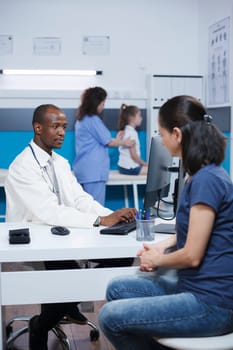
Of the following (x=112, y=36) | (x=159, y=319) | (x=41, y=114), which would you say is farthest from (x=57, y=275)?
(x=112, y=36)

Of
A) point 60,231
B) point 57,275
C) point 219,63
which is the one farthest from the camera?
point 219,63

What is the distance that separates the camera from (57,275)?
193 cm

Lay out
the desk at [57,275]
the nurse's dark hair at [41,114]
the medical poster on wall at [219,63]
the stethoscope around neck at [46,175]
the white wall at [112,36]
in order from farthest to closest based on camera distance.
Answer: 1. the white wall at [112,36]
2. the medical poster on wall at [219,63]
3. the nurse's dark hair at [41,114]
4. the stethoscope around neck at [46,175]
5. the desk at [57,275]

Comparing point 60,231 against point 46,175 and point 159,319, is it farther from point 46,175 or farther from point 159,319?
point 159,319

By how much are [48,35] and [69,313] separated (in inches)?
145

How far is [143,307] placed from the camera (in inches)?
66.6

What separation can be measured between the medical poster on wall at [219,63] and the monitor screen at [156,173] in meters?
2.82

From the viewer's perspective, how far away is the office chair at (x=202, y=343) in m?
1.62

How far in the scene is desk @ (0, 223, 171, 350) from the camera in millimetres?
1913

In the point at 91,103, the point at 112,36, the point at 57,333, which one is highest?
the point at 112,36

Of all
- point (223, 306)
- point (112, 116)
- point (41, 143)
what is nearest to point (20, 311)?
point (41, 143)

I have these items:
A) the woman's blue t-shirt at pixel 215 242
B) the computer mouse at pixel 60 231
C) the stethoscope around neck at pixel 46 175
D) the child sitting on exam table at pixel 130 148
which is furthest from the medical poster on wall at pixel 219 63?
the woman's blue t-shirt at pixel 215 242

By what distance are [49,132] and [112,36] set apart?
3.41 m

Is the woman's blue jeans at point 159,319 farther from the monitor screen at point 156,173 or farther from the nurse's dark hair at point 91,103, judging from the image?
the nurse's dark hair at point 91,103
